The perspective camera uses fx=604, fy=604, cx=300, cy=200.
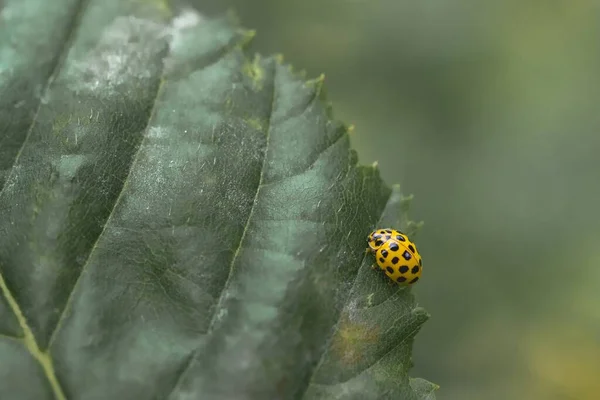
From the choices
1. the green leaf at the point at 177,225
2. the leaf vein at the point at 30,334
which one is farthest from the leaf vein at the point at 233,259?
the leaf vein at the point at 30,334

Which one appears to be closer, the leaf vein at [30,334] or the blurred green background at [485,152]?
the leaf vein at [30,334]

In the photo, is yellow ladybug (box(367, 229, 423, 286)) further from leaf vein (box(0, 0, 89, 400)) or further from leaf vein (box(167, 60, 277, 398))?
leaf vein (box(0, 0, 89, 400))

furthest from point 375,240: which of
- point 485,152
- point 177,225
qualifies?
point 485,152

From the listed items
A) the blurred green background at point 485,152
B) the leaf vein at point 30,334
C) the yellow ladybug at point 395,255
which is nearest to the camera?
the leaf vein at point 30,334

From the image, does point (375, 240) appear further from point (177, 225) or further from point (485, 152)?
point (485, 152)

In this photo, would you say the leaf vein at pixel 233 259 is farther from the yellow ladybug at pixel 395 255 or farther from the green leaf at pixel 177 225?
the yellow ladybug at pixel 395 255

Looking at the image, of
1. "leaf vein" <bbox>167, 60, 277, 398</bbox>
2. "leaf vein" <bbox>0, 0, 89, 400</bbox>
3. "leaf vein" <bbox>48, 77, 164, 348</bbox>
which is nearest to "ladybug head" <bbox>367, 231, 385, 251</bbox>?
"leaf vein" <bbox>167, 60, 277, 398</bbox>

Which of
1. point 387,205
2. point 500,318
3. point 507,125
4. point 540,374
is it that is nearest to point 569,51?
point 507,125
